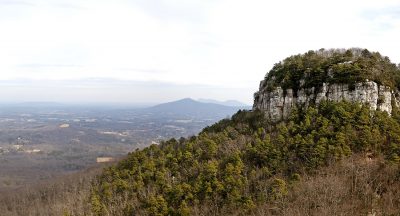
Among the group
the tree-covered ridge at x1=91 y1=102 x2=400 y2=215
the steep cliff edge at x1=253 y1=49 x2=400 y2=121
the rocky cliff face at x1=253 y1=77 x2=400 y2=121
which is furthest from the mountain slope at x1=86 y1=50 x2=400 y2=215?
the rocky cliff face at x1=253 y1=77 x2=400 y2=121

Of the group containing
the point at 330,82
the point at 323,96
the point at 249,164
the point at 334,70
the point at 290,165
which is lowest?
the point at 249,164

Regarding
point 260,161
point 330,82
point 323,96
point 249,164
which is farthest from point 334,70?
point 249,164

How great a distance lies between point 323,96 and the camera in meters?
38.8

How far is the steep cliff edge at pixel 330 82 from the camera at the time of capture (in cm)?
3706

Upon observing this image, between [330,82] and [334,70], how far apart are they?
139 centimetres

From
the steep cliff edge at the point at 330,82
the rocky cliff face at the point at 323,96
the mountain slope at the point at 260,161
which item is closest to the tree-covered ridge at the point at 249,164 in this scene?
the mountain slope at the point at 260,161

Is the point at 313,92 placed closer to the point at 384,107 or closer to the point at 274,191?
the point at 384,107

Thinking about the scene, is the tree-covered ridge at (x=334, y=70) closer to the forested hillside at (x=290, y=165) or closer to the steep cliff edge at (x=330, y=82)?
the steep cliff edge at (x=330, y=82)

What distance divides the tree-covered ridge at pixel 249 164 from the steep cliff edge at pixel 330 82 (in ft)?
5.35

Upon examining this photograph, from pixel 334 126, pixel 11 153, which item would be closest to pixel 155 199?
pixel 334 126

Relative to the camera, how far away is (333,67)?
39.5 meters

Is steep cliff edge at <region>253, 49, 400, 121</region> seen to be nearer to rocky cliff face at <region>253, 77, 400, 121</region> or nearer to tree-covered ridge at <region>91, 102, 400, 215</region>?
rocky cliff face at <region>253, 77, 400, 121</region>

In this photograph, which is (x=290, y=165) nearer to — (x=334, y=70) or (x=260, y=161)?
(x=260, y=161)

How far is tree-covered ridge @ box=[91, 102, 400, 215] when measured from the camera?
31.3 m
